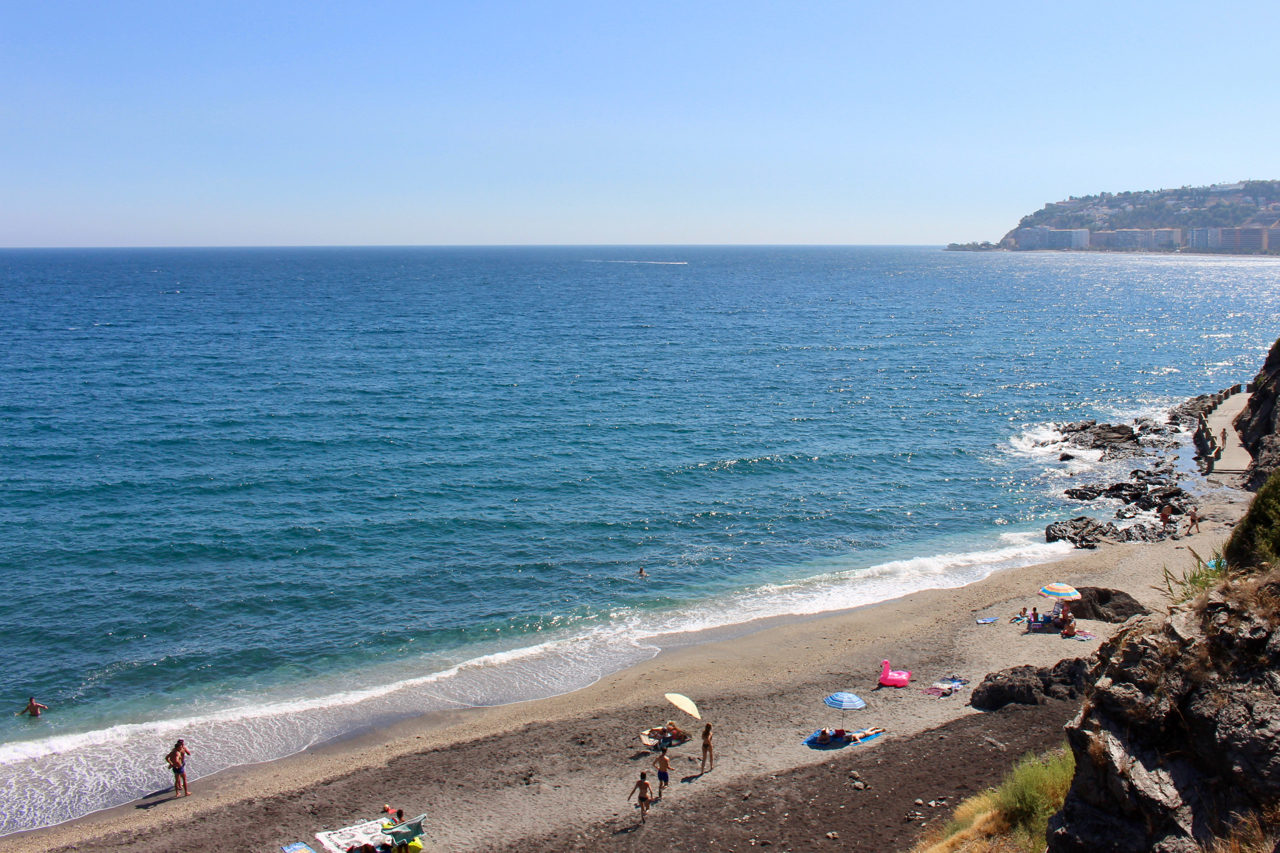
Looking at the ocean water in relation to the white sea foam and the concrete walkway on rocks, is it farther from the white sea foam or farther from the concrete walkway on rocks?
the concrete walkway on rocks

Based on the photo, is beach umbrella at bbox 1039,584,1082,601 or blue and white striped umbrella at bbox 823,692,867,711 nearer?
blue and white striped umbrella at bbox 823,692,867,711

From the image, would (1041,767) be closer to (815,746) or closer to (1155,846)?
(1155,846)

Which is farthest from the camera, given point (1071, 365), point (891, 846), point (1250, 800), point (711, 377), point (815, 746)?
point (1071, 365)

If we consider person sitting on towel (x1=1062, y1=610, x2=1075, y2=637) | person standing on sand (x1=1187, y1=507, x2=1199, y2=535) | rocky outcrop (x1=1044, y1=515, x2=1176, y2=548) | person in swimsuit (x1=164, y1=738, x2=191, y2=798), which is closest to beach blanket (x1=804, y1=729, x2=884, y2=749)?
person sitting on towel (x1=1062, y1=610, x2=1075, y2=637)

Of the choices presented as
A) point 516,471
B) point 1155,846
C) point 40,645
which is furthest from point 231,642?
point 1155,846

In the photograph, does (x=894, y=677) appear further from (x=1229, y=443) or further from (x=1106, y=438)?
(x=1229, y=443)

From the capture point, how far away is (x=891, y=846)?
1627cm

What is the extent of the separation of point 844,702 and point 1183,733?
14.7 meters

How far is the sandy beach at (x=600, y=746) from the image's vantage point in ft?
62.9

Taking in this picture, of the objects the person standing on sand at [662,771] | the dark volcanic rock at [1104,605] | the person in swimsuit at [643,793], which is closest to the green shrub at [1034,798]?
the person in swimsuit at [643,793]

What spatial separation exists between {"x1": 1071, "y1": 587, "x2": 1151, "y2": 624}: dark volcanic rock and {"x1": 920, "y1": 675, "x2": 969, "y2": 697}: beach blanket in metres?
7.06

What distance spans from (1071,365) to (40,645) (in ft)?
291

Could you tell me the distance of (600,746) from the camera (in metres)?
22.3

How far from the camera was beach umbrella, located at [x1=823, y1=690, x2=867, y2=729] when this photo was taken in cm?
2384
